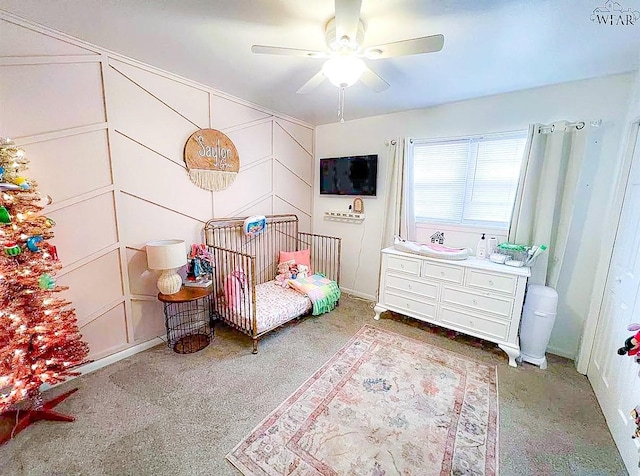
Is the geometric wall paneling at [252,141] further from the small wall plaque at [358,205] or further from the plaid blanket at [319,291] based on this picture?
the plaid blanket at [319,291]

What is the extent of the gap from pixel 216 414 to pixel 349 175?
9.88 ft

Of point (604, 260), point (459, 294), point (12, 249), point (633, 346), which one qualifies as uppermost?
point (12, 249)

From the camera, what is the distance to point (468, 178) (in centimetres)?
290

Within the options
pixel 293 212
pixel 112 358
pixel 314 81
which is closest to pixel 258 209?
pixel 293 212

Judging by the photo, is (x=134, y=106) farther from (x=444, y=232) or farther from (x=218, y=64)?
(x=444, y=232)

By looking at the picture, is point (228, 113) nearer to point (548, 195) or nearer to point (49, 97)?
point (49, 97)

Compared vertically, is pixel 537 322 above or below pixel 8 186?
below

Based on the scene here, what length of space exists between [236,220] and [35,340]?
1.88m

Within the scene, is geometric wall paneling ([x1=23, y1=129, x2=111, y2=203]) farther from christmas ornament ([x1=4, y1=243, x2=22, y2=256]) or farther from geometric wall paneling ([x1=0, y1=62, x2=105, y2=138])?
christmas ornament ([x1=4, y1=243, x2=22, y2=256])

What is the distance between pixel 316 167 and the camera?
4051 mm

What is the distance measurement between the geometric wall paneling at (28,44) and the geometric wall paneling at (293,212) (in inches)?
88.1

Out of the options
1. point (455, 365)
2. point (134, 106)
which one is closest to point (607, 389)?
point (455, 365)

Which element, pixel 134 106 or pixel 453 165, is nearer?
pixel 134 106

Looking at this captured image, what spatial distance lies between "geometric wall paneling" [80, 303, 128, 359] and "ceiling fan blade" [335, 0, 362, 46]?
2.64 m
